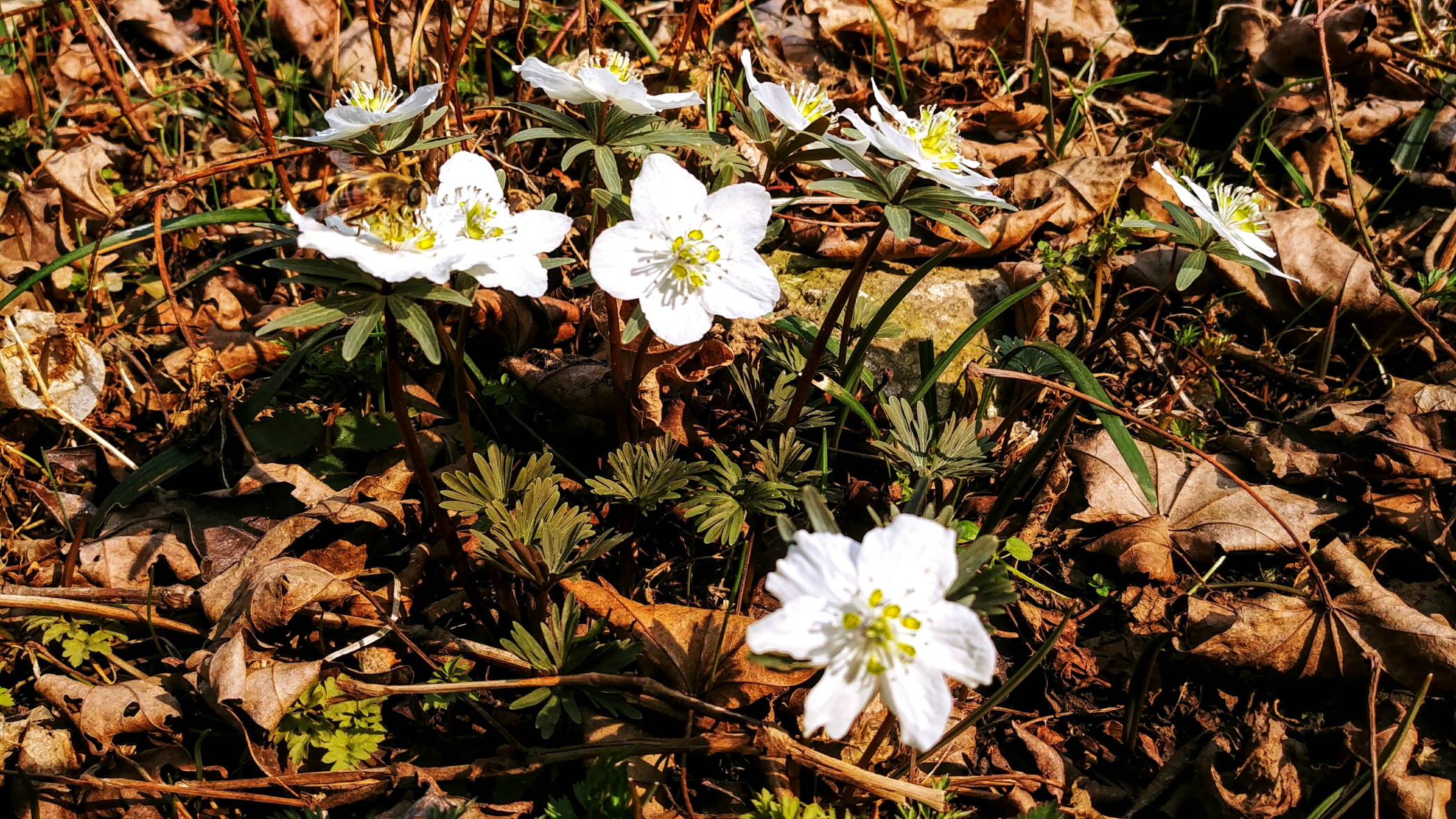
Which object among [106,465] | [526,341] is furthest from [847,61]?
[106,465]

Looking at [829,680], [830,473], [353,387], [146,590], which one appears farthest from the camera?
[353,387]

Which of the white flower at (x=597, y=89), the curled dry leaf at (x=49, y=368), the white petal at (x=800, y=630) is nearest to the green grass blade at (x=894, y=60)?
the white flower at (x=597, y=89)

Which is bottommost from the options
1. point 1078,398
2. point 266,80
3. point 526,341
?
point 526,341

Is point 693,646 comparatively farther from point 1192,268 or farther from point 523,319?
point 1192,268

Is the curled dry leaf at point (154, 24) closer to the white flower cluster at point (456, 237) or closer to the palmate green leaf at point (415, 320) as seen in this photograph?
the white flower cluster at point (456, 237)

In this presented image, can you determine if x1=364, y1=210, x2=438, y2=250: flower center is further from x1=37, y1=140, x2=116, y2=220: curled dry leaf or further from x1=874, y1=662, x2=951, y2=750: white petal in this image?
x1=37, y1=140, x2=116, y2=220: curled dry leaf

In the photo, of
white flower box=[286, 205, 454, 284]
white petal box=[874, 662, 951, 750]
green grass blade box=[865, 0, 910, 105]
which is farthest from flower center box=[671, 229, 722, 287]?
green grass blade box=[865, 0, 910, 105]

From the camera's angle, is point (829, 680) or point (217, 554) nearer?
point (829, 680)

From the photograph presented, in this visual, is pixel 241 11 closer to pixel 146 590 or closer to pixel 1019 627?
pixel 146 590

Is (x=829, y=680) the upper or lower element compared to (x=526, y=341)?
upper
